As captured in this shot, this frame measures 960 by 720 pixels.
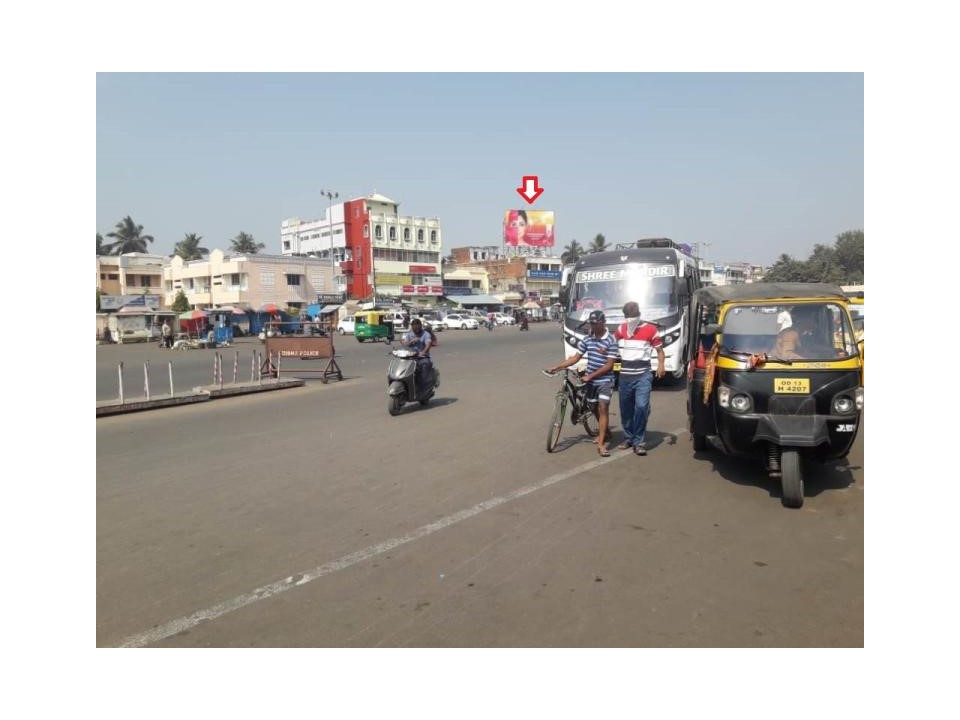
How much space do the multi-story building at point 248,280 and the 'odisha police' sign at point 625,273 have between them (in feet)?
144

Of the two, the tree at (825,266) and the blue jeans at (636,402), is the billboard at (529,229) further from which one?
the blue jeans at (636,402)

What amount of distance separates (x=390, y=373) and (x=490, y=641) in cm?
738

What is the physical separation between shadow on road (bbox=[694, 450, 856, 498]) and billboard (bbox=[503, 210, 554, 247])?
61.6 m

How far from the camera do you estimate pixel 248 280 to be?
53.0 metres

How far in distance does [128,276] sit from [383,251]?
78.1 ft

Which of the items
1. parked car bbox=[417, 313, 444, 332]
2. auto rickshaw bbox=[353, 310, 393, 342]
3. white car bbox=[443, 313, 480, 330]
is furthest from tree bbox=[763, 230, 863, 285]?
white car bbox=[443, 313, 480, 330]

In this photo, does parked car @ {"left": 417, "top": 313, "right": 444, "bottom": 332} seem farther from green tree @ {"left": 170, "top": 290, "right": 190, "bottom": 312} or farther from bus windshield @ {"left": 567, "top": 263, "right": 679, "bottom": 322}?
bus windshield @ {"left": 567, "top": 263, "right": 679, "bottom": 322}

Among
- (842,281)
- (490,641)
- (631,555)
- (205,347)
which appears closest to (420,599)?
(490,641)

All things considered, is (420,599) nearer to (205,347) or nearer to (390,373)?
(390,373)

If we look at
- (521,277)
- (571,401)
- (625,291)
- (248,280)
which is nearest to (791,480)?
(571,401)

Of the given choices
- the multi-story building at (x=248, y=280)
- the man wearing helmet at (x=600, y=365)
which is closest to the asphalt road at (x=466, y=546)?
the man wearing helmet at (x=600, y=365)

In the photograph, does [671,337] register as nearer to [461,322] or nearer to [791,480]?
[791,480]

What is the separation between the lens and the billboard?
2628 inches

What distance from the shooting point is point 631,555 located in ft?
13.6
